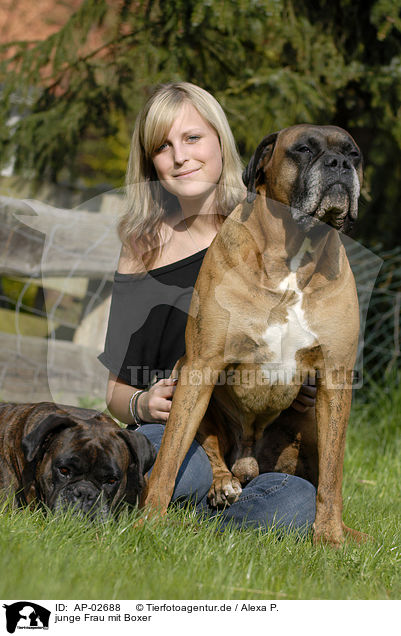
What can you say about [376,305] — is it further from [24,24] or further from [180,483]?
[24,24]

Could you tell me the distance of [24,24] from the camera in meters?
7.76

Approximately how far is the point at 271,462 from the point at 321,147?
1.47 meters

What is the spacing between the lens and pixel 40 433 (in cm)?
285

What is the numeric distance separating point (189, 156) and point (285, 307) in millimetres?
1049

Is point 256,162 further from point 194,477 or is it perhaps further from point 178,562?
point 178,562

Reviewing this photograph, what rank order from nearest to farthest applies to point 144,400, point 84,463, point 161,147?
point 84,463 < point 144,400 < point 161,147

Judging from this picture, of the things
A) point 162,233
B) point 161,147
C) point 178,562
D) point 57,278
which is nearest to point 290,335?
point 178,562

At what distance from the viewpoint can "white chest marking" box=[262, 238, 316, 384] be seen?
287 centimetres

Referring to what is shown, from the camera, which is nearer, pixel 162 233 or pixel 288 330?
pixel 288 330

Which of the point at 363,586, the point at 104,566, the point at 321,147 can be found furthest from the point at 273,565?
the point at 321,147
